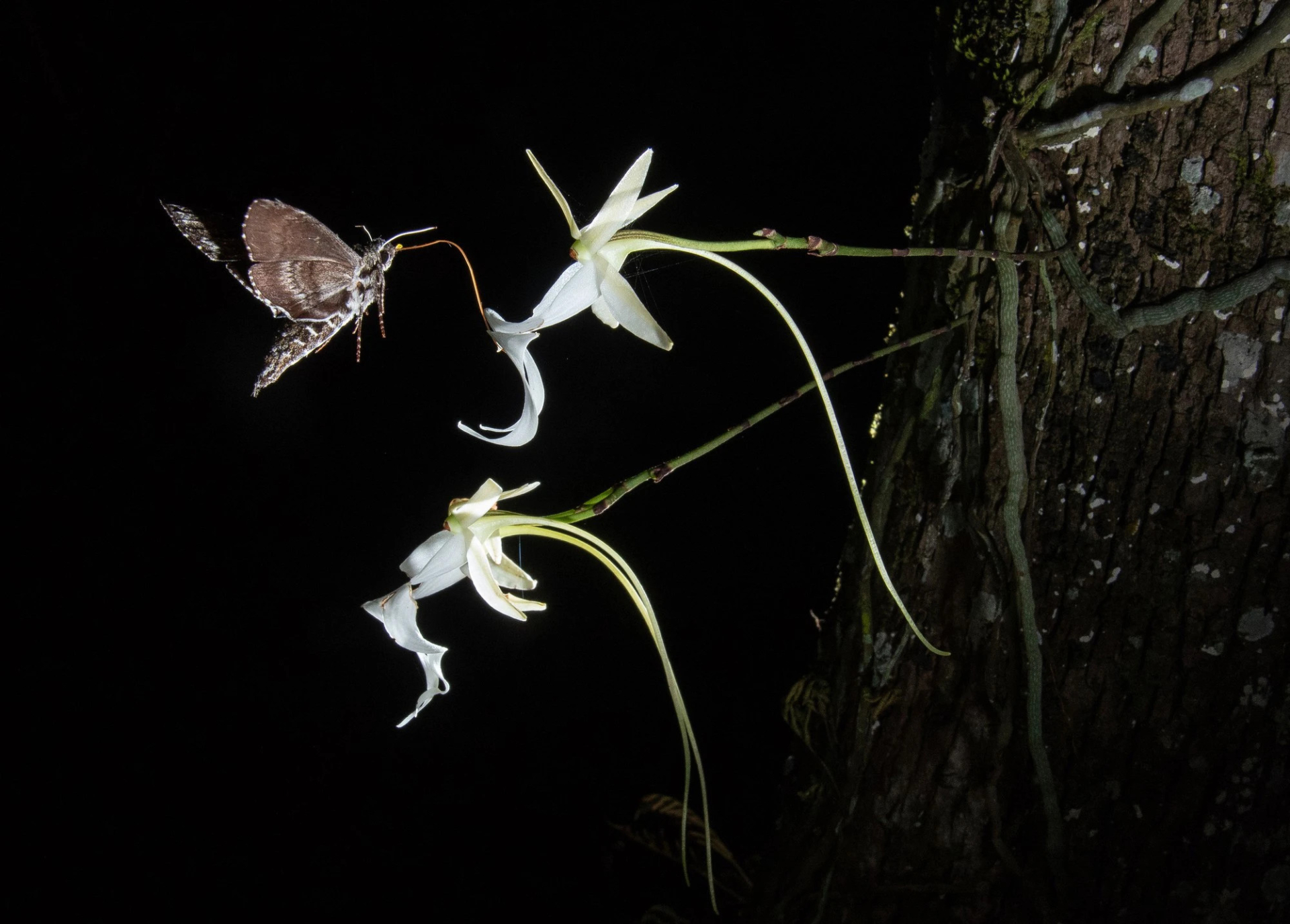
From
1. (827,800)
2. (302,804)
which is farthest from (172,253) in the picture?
(827,800)

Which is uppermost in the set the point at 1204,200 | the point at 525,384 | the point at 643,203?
the point at 1204,200

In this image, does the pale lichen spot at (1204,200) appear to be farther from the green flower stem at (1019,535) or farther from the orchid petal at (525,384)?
the orchid petal at (525,384)

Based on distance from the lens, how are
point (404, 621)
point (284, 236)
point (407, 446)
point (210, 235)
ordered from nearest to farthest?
point (404, 621) → point (284, 236) → point (210, 235) → point (407, 446)

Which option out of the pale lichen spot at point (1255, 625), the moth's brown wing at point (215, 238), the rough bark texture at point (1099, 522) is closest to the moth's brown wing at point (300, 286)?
the moth's brown wing at point (215, 238)

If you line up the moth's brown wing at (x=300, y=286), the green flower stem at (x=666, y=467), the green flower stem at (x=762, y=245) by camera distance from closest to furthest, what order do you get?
1. the green flower stem at (x=762, y=245)
2. the green flower stem at (x=666, y=467)
3. the moth's brown wing at (x=300, y=286)

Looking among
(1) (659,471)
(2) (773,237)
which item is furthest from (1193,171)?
(1) (659,471)

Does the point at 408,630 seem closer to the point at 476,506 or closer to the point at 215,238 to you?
the point at 476,506

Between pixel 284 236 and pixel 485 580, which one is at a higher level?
pixel 284 236
